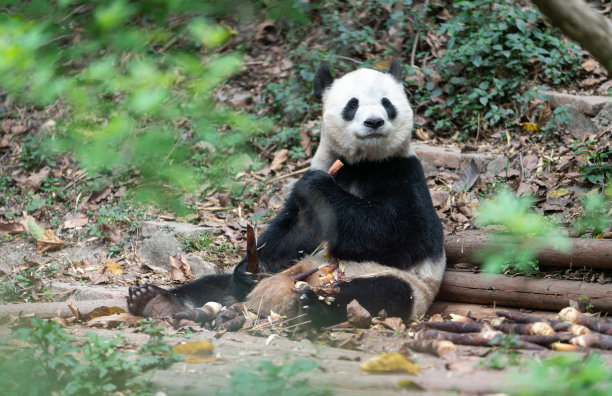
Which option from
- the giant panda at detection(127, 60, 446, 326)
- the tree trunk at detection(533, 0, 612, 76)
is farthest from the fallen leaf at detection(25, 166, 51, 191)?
the tree trunk at detection(533, 0, 612, 76)

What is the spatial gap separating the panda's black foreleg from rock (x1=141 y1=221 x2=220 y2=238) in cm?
262

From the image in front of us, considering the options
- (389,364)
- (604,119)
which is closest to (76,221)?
(389,364)

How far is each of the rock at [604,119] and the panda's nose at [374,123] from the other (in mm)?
3364

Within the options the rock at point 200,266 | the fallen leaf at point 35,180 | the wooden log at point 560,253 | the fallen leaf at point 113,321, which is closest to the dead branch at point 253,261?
the fallen leaf at point 113,321

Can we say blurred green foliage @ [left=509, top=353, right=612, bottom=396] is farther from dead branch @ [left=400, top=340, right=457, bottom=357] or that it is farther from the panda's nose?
the panda's nose

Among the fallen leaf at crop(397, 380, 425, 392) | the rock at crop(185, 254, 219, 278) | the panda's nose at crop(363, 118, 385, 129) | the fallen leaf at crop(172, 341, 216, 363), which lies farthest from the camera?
the rock at crop(185, 254, 219, 278)

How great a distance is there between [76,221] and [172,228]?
1555 millimetres

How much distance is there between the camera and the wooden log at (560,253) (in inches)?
197

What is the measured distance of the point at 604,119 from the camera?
23.8 ft

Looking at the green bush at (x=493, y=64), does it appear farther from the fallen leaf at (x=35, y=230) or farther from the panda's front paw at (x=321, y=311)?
the fallen leaf at (x=35, y=230)

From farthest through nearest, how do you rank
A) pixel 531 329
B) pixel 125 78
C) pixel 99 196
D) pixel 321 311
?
pixel 99 196 → pixel 321 311 → pixel 531 329 → pixel 125 78

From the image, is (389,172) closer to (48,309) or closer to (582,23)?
(582,23)

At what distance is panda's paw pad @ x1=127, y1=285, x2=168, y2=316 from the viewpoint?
16.7ft

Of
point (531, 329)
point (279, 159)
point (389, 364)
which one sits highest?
point (389, 364)
